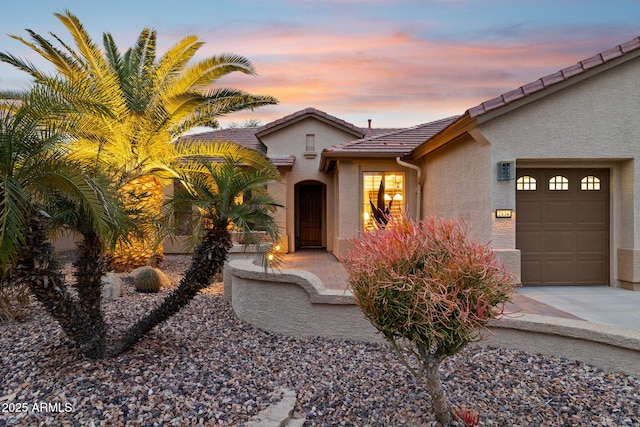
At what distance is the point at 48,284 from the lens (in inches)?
164

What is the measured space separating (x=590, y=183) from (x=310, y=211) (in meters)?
10.9

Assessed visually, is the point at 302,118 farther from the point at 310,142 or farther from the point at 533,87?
the point at 533,87

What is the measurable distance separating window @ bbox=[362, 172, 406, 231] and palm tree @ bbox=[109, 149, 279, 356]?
26.0 ft

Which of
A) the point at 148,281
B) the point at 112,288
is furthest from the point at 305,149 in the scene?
the point at 112,288

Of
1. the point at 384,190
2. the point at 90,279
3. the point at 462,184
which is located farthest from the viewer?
the point at 384,190

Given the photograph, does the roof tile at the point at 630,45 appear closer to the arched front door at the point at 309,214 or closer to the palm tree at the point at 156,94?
the palm tree at the point at 156,94

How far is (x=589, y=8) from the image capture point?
1093 cm

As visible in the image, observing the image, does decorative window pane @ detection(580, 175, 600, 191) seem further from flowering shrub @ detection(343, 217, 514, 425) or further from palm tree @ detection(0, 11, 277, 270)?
palm tree @ detection(0, 11, 277, 270)

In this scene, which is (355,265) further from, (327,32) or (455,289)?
(327,32)

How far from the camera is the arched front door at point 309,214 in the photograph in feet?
57.9

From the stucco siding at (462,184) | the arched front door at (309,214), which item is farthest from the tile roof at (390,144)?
the arched front door at (309,214)

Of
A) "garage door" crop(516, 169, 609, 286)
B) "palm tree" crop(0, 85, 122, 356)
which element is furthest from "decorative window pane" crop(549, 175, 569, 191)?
"palm tree" crop(0, 85, 122, 356)

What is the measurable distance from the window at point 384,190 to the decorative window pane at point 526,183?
462 centimetres

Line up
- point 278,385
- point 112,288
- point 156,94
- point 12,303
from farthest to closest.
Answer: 1. point 156,94
2. point 112,288
3. point 12,303
4. point 278,385
